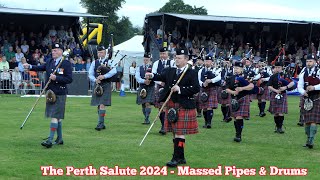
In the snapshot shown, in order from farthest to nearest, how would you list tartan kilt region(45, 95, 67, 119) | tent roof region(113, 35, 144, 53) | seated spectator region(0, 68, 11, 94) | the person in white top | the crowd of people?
tent roof region(113, 35, 144, 53) → the person in white top → the crowd of people → seated spectator region(0, 68, 11, 94) → tartan kilt region(45, 95, 67, 119)

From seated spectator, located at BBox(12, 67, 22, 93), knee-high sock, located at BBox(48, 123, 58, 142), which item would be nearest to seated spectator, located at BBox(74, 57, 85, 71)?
seated spectator, located at BBox(12, 67, 22, 93)

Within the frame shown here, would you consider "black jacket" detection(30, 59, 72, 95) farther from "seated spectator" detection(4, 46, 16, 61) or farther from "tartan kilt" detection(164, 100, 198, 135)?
"seated spectator" detection(4, 46, 16, 61)

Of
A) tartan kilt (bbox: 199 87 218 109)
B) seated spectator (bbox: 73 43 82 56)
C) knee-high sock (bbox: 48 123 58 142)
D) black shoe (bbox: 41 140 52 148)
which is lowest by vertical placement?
black shoe (bbox: 41 140 52 148)

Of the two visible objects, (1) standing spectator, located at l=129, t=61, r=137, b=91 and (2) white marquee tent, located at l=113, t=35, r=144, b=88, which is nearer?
(1) standing spectator, located at l=129, t=61, r=137, b=91

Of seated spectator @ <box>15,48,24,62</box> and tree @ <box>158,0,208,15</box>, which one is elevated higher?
tree @ <box>158,0,208,15</box>

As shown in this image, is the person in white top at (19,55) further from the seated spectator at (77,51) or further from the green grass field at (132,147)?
the green grass field at (132,147)

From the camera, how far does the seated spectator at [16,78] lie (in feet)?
72.7

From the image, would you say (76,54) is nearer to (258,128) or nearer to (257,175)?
(258,128)

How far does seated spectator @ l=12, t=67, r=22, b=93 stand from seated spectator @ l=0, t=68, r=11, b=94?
0.60 ft

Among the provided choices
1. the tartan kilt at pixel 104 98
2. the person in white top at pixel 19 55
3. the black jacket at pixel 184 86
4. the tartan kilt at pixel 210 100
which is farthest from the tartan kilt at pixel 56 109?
the person in white top at pixel 19 55

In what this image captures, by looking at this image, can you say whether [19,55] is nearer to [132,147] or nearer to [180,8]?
[132,147]

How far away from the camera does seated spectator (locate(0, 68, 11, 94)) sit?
22.0m

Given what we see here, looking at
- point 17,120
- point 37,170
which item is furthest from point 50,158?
point 17,120

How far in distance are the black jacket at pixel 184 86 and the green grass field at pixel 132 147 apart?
96cm
